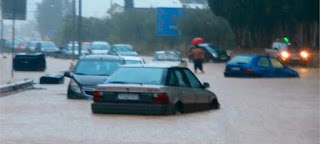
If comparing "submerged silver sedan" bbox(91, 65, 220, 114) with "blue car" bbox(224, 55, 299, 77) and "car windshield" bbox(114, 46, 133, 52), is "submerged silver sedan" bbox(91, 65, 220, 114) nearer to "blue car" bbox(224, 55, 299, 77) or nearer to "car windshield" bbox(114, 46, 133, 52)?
"blue car" bbox(224, 55, 299, 77)

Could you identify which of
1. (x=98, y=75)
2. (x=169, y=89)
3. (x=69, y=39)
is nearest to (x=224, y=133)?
(x=169, y=89)

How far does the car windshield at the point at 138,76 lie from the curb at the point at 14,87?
7.64 meters

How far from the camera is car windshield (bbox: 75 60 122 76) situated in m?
27.2

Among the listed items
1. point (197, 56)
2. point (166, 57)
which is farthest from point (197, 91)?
point (166, 57)

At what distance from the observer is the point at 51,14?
105 m

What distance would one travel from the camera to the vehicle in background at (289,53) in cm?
5872

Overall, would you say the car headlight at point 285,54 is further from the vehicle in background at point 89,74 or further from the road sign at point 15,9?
the vehicle in background at point 89,74

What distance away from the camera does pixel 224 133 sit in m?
17.9

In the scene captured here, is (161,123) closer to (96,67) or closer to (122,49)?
(96,67)

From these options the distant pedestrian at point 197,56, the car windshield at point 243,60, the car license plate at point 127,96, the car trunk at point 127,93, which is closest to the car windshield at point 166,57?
the distant pedestrian at point 197,56

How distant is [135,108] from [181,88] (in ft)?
4.77

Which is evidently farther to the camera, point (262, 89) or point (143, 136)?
point (262, 89)

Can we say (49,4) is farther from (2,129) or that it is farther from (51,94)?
(2,129)

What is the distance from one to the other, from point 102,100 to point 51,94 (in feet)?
28.5
